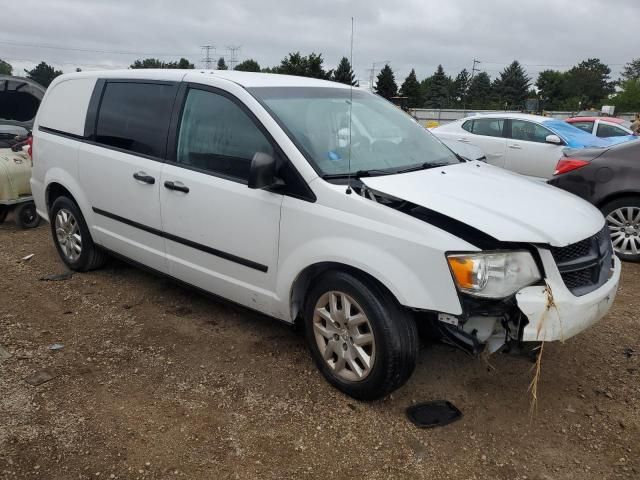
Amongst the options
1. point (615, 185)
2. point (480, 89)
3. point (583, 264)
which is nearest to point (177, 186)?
point (583, 264)

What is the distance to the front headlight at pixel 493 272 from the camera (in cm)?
263

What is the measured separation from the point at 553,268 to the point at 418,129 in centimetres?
178

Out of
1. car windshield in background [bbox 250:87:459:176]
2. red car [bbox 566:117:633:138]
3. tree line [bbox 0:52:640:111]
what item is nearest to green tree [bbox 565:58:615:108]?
tree line [bbox 0:52:640:111]

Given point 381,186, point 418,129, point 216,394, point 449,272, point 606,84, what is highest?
point 606,84

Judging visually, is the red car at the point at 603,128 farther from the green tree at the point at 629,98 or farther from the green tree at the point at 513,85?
the green tree at the point at 513,85

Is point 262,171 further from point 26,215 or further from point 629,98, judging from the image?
point 629,98

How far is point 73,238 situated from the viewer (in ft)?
16.5

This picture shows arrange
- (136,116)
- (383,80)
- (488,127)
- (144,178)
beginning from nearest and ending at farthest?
(144,178) → (136,116) → (383,80) → (488,127)

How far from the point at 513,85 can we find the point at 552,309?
9602 cm

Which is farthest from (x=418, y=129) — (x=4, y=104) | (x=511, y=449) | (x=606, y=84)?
(x=606, y=84)

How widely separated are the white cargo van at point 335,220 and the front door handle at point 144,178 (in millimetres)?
24

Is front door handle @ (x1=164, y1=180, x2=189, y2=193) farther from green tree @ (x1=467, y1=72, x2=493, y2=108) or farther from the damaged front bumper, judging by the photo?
green tree @ (x1=467, y1=72, x2=493, y2=108)

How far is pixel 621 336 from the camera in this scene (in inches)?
157

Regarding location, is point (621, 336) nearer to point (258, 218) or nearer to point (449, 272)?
point (449, 272)
